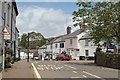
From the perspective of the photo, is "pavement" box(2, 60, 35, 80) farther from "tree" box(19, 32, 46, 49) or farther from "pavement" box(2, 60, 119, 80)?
"tree" box(19, 32, 46, 49)

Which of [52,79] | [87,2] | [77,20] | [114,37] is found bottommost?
[52,79]

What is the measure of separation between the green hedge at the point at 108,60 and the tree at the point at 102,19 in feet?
8.00

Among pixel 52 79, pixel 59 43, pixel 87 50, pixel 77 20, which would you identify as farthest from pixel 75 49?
pixel 52 79

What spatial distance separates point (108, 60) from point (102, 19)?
5242mm

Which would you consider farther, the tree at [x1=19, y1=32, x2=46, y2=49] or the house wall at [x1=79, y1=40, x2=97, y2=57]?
the tree at [x1=19, y1=32, x2=46, y2=49]

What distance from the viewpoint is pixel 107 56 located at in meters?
34.6

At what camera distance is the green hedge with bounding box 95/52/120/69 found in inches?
1227

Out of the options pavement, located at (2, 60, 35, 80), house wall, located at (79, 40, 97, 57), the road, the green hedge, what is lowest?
the road

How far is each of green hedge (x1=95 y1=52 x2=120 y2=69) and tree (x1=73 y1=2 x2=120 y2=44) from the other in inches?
96.0

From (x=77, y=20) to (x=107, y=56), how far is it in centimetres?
671

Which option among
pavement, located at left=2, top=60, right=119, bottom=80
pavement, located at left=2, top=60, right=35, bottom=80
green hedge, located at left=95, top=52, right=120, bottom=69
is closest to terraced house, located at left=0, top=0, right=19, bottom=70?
pavement, located at left=2, top=60, right=35, bottom=80

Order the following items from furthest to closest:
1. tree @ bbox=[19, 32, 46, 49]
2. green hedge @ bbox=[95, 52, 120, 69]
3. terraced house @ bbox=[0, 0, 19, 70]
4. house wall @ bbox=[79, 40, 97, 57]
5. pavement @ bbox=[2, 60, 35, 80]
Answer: tree @ bbox=[19, 32, 46, 49]
house wall @ bbox=[79, 40, 97, 57]
green hedge @ bbox=[95, 52, 120, 69]
terraced house @ bbox=[0, 0, 19, 70]
pavement @ bbox=[2, 60, 35, 80]

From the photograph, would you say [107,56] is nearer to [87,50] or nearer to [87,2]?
[87,2]

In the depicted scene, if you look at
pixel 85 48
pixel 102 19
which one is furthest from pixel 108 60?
pixel 85 48
